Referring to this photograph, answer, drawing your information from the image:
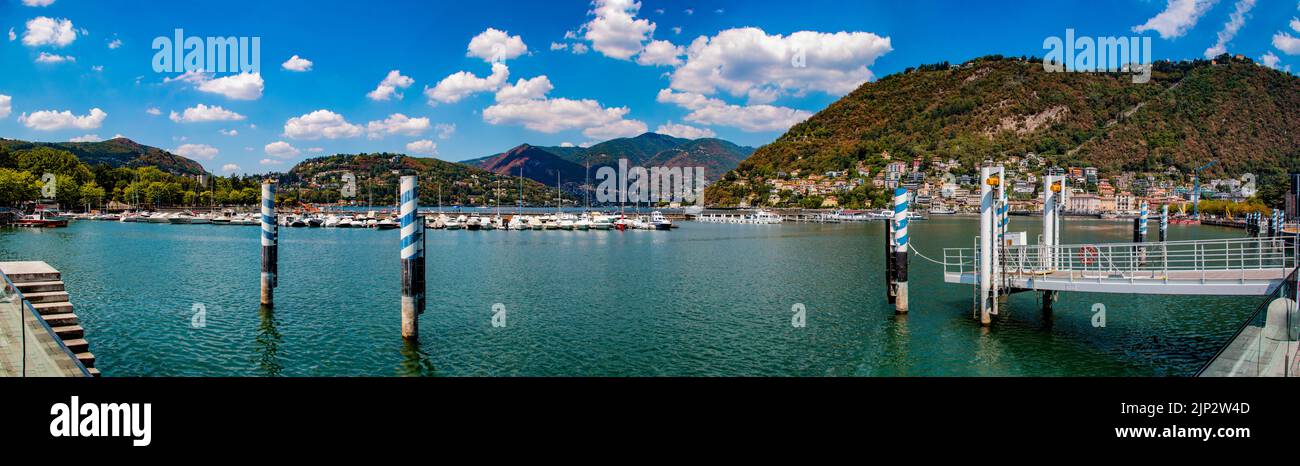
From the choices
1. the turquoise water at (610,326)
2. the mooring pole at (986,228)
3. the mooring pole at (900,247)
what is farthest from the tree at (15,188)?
the mooring pole at (986,228)

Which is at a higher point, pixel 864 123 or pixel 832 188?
pixel 864 123

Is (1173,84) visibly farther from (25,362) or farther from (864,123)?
(25,362)

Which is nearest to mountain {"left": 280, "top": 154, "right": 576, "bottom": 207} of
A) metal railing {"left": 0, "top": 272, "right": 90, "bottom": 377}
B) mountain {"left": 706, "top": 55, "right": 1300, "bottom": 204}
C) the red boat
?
the red boat

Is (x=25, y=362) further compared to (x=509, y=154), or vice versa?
(x=509, y=154)

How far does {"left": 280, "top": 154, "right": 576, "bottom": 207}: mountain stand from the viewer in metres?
117

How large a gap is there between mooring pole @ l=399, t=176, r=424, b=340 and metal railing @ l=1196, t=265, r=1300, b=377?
12.7 m

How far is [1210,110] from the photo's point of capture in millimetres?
136625

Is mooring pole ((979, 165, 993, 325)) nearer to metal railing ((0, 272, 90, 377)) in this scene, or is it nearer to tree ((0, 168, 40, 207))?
metal railing ((0, 272, 90, 377))

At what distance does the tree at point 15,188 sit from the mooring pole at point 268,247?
73217 millimetres

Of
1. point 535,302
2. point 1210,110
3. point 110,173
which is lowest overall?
point 535,302

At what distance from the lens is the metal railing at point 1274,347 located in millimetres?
7047

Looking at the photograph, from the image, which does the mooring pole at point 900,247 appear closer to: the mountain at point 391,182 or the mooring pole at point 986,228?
the mooring pole at point 986,228
